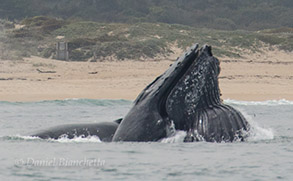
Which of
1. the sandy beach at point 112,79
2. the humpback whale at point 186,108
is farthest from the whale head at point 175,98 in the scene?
the sandy beach at point 112,79

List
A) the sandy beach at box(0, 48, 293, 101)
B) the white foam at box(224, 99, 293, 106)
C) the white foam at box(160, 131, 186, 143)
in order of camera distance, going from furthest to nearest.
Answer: the sandy beach at box(0, 48, 293, 101) < the white foam at box(224, 99, 293, 106) < the white foam at box(160, 131, 186, 143)

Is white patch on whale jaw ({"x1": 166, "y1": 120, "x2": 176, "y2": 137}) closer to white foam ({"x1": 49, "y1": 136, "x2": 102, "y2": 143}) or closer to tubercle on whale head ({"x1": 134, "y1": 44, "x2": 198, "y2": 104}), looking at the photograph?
tubercle on whale head ({"x1": 134, "y1": 44, "x2": 198, "y2": 104})

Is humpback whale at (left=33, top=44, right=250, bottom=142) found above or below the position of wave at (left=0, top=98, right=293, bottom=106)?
above

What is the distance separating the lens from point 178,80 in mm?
7020

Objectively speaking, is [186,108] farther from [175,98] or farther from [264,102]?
[264,102]

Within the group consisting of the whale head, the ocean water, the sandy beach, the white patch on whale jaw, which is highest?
the whale head

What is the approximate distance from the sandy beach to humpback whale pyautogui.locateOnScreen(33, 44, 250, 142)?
11208 mm

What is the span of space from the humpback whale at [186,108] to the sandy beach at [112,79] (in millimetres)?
11208

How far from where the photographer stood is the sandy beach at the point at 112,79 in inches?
749

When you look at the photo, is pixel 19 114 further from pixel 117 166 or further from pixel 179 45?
pixel 179 45

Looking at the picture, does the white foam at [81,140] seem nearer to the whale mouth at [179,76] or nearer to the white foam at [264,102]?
the whale mouth at [179,76]

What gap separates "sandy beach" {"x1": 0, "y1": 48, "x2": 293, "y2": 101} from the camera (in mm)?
19016

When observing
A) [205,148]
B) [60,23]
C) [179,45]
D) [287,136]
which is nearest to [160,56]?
[179,45]

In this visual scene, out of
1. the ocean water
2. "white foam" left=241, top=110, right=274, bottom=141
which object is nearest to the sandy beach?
"white foam" left=241, top=110, right=274, bottom=141
